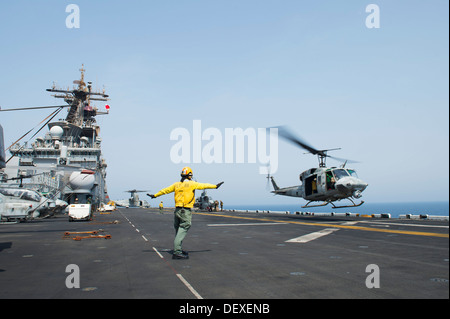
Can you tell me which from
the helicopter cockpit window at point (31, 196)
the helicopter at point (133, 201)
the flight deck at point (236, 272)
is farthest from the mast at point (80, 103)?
the flight deck at point (236, 272)

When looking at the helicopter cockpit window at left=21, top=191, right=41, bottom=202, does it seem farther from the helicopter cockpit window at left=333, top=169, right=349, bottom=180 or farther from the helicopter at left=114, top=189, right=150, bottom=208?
the helicopter at left=114, top=189, right=150, bottom=208

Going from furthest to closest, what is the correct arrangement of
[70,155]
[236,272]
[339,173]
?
[70,155], [339,173], [236,272]

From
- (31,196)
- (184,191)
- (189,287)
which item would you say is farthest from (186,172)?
(31,196)

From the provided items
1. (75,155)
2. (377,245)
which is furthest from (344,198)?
(75,155)

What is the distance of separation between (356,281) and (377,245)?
17.5 feet

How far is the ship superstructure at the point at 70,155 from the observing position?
4753 centimetres

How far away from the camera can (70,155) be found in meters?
64.5

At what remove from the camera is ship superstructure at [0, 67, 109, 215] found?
47.5 meters

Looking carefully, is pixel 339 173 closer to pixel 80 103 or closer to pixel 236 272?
pixel 236 272

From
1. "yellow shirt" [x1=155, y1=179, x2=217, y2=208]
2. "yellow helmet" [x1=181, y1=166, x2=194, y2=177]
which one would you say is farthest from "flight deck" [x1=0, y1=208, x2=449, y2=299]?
"yellow helmet" [x1=181, y1=166, x2=194, y2=177]

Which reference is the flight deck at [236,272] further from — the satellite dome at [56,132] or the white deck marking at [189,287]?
the satellite dome at [56,132]

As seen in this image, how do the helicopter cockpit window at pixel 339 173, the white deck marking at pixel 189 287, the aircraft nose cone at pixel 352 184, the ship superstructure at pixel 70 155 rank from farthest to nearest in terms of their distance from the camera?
the ship superstructure at pixel 70 155 < the helicopter cockpit window at pixel 339 173 < the aircraft nose cone at pixel 352 184 < the white deck marking at pixel 189 287
